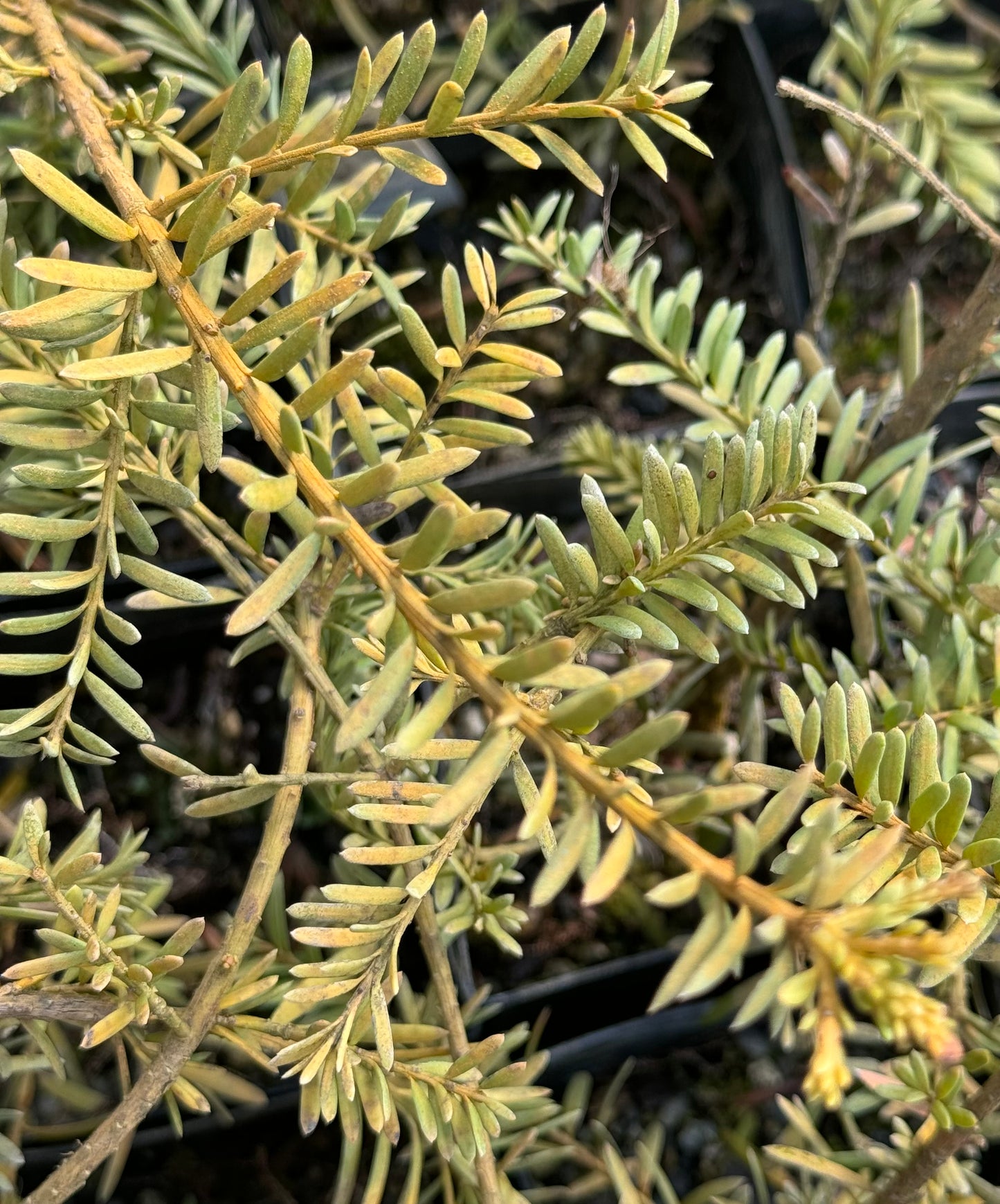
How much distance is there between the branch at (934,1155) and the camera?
50 centimetres

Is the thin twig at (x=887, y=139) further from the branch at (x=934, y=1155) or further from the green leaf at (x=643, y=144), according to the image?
the branch at (x=934, y=1155)

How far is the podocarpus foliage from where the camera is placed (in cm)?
29

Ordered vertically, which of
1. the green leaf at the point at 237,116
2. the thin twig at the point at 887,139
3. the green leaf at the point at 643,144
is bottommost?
the green leaf at the point at 237,116

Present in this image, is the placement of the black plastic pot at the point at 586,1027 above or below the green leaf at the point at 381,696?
below

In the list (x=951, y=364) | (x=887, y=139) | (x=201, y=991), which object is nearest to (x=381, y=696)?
(x=201, y=991)

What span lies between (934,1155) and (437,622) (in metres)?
0.47

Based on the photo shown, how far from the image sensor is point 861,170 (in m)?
0.82

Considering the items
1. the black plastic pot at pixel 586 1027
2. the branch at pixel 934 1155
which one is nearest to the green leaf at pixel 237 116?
the branch at pixel 934 1155

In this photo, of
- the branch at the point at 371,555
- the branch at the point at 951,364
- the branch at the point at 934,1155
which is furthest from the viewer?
the branch at the point at 951,364

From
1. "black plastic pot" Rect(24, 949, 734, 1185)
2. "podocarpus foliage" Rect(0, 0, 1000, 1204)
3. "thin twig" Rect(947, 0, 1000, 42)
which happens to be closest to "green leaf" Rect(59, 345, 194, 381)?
"podocarpus foliage" Rect(0, 0, 1000, 1204)

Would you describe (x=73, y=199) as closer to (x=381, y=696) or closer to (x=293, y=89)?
(x=293, y=89)

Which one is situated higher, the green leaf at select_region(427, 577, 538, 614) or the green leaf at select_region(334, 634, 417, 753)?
the green leaf at select_region(427, 577, 538, 614)

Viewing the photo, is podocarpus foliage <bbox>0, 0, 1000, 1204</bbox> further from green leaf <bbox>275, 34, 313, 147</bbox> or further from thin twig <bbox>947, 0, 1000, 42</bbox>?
thin twig <bbox>947, 0, 1000, 42</bbox>

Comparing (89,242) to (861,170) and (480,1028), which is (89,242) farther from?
(480,1028)
